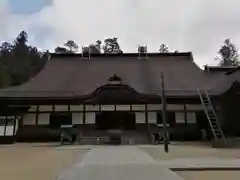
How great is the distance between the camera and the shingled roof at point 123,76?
21.0 m

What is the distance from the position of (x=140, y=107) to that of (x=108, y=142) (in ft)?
11.9

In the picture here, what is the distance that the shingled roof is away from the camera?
20953 millimetres

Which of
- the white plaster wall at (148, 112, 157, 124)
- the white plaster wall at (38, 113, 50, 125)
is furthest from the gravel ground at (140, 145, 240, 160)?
the white plaster wall at (38, 113, 50, 125)

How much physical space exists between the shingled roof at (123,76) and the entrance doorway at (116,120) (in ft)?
6.14

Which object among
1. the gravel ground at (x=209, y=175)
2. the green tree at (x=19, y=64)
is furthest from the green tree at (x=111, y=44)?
the gravel ground at (x=209, y=175)

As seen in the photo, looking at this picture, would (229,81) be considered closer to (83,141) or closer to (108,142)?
(108,142)

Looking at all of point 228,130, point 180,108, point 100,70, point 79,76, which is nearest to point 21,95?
point 79,76

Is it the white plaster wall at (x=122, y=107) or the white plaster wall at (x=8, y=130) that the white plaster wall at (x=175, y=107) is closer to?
the white plaster wall at (x=122, y=107)

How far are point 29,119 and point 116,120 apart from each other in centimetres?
567

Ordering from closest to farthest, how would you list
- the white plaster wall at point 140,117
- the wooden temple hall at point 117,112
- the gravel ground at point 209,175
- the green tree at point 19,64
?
1. the gravel ground at point 209,175
2. the wooden temple hall at point 117,112
3. the white plaster wall at point 140,117
4. the green tree at point 19,64

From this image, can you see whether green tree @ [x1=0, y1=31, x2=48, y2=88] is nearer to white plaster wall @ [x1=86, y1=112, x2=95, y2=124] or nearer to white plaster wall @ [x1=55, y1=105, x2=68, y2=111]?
white plaster wall @ [x1=55, y1=105, x2=68, y2=111]

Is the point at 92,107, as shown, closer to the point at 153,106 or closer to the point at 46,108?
the point at 46,108

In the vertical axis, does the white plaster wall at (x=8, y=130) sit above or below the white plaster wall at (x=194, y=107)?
below

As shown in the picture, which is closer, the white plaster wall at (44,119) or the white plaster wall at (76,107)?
the white plaster wall at (44,119)
